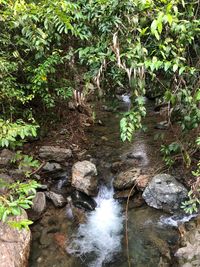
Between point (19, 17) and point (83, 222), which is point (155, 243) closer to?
point (83, 222)

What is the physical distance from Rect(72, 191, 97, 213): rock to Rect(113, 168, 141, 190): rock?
559 millimetres

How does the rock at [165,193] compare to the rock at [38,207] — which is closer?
the rock at [38,207]

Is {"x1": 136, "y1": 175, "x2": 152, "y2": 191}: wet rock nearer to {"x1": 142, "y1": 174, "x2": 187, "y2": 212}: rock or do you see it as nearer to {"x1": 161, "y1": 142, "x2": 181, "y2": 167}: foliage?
{"x1": 142, "y1": 174, "x2": 187, "y2": 212}: rock

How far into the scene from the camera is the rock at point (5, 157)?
5.36m

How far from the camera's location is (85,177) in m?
5.48

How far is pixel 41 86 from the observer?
211 inches

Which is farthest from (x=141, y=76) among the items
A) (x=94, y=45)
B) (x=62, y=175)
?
(x=62, y=175)

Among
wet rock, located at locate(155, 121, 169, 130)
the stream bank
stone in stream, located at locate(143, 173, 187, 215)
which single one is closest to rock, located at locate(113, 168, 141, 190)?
the stream bank

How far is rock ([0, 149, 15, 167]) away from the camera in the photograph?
5365 millimetres

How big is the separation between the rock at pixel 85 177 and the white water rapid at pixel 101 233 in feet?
0.65

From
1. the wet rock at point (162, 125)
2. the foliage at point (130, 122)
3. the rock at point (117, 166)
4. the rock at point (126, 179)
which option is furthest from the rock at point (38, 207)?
the wet rock at point (162, 125)

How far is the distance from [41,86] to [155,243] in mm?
3318

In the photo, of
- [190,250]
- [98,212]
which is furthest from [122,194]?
[190,250]

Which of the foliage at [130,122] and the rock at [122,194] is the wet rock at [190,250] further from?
the foliage at [130,122]
